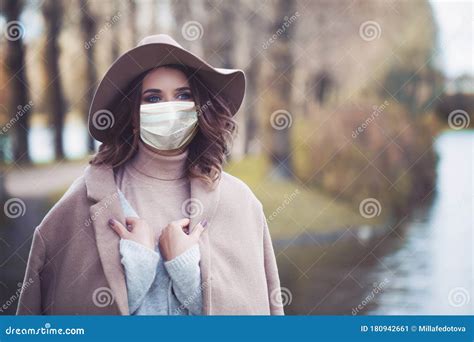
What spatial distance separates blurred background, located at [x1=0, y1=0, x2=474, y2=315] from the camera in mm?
4082

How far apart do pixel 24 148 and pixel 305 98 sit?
185 centimetres

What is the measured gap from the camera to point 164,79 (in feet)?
10.5

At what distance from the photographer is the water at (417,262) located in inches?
165

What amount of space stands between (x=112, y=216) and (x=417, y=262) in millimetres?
2141

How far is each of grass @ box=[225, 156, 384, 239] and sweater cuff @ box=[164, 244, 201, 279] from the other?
0.97m

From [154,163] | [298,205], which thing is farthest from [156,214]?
[298,205]

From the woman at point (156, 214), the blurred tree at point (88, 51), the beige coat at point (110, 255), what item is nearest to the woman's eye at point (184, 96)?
the woman at point (156, 214)

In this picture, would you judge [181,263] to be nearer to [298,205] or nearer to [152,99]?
[152,99]

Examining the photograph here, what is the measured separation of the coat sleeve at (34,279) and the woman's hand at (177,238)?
0.61m

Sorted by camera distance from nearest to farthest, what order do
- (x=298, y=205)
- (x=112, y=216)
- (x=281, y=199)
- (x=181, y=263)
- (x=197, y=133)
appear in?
(x=181, y=263)
(x=112, y=216)
(x=197, y=133)
(x=281, y=199)
(x=298, y=205)

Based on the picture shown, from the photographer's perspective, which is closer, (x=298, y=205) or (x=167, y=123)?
(x=167, y=123)

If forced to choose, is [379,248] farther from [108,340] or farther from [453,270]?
[108,340]

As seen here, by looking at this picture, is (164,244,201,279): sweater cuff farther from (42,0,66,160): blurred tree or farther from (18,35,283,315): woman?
(42,0,66,160): blurred tree

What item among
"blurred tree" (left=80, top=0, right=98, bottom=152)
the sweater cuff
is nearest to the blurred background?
"blurred tree" (left=80, top=0, right=98, bottom=152)
